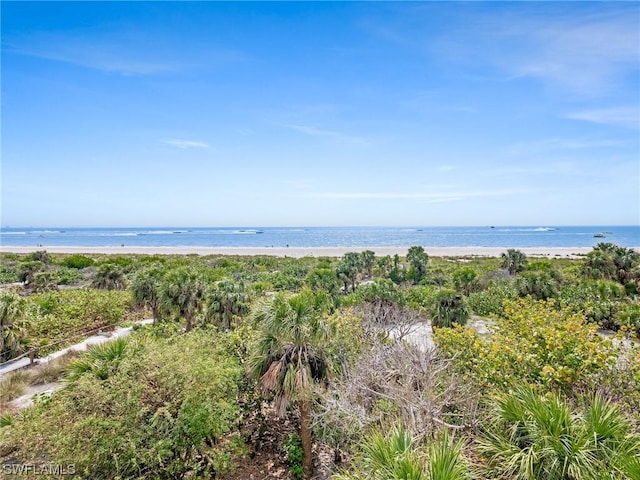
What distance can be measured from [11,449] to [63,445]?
3.61 m

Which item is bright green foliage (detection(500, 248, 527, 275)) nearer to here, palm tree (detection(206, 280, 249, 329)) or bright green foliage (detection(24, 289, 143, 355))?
palm tree (detection(206, 280, 249, 329))

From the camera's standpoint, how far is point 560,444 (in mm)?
6453

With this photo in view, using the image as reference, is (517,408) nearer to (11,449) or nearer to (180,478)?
(180,478)

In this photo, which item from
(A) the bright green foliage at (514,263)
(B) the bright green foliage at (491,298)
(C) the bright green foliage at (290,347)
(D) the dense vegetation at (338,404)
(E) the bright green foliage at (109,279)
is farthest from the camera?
(A) the bright green foliage at (514,263)

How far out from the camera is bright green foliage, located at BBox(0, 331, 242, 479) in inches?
323

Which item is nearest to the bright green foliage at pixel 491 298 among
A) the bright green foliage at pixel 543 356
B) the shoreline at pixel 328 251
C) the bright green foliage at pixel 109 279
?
the bright green foliage at pixel 543 356

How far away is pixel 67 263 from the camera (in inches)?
2157

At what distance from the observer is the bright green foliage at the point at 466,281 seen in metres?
33.3

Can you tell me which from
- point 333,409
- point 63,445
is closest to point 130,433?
point 63,445

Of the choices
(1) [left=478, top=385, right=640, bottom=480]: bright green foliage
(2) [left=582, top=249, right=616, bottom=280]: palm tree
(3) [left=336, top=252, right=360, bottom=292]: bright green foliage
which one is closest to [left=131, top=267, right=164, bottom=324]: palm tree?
(3) [left=336, top=252, right=360, bottom=292]: bright green foliage

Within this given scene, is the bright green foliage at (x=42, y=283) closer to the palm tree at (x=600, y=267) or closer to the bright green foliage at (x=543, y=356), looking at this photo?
the bright green foliage at (x=543, y=356)

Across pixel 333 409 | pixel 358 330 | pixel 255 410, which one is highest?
pixel 358 330

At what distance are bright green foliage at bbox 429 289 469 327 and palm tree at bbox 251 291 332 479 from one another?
496 inches

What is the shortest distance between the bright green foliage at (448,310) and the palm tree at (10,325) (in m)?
→ 23.1
